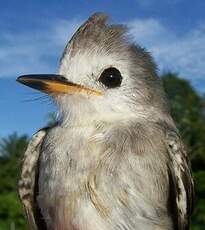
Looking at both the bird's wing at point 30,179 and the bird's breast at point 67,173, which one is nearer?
the bird's breast at point 67,173

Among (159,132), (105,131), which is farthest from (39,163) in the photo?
(159,132)

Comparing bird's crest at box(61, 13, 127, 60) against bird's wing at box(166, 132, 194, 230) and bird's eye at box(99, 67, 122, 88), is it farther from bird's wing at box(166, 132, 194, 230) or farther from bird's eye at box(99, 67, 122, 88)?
bird's wing at box(166, 132, 194, 230)

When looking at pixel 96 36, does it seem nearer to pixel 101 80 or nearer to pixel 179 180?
pixel 101 80

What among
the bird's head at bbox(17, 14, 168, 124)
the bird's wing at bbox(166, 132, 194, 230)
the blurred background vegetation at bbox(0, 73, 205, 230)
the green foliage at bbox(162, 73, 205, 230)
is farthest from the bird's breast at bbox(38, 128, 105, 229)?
the green foliage at bbox(162, 73, 205, 230)

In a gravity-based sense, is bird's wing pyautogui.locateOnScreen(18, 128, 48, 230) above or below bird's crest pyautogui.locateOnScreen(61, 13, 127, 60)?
below

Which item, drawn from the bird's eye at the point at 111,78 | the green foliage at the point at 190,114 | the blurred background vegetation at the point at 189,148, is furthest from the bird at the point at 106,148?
the green foliage at the point at 190,114

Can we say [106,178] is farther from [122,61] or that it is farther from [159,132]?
[122,61]

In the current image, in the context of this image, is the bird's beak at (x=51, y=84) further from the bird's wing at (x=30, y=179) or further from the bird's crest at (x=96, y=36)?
the bird's wing at (x=30, y=179)

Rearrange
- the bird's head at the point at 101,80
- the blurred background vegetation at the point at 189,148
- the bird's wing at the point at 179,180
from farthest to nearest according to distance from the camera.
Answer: the blurred background vegetation at the point at 189,148
the bird's wing at the point at 179,180
the bird's head at the point at 101,80
